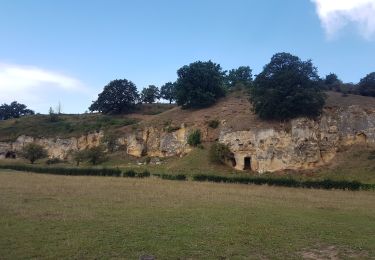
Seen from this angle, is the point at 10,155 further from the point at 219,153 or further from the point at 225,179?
the point at 225,179

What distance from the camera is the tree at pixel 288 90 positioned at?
5406cm

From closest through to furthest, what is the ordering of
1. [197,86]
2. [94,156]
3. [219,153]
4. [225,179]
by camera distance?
[225,179], [219,153], [94,156], [197,86]

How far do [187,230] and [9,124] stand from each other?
3495 inches

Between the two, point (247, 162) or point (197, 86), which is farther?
point (197, 86)

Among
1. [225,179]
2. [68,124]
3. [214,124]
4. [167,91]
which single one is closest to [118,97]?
[68,124]

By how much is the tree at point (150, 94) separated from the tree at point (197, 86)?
30.3 meters

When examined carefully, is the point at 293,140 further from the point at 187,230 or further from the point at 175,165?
the point at 187,230

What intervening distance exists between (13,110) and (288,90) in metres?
87.5

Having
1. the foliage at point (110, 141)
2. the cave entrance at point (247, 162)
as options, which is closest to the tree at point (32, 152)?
the foliage at point (110, 141)

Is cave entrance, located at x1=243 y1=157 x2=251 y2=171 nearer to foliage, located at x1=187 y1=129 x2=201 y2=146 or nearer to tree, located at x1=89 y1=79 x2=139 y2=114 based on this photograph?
foliage, located at x1=187 y1=129 x2=201 y2=146

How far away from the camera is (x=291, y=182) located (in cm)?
3869

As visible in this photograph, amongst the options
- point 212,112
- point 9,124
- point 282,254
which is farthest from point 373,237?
point 9,124

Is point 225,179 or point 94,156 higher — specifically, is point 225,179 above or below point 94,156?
below

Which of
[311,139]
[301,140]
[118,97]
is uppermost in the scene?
[118,97]
